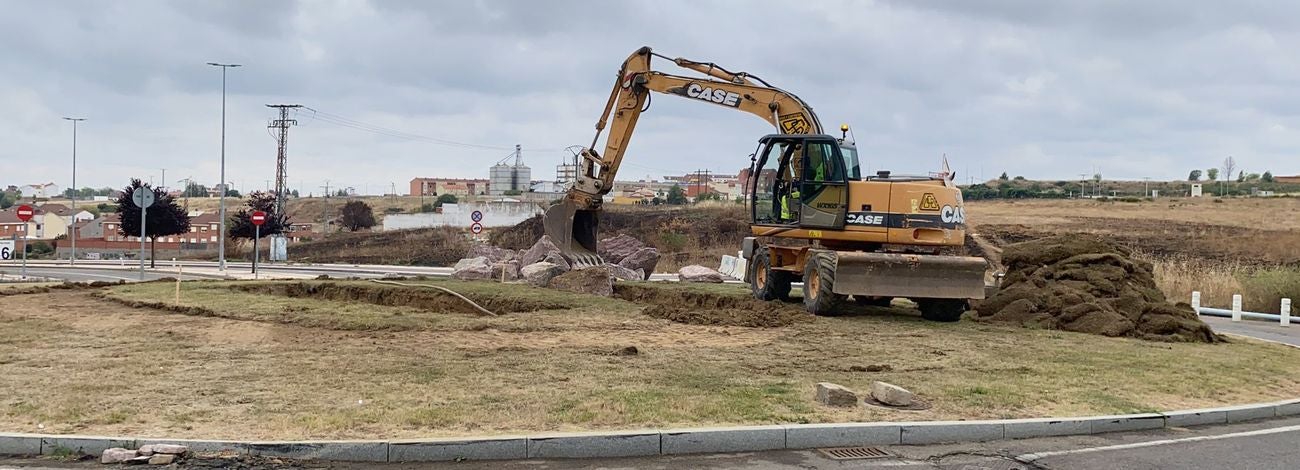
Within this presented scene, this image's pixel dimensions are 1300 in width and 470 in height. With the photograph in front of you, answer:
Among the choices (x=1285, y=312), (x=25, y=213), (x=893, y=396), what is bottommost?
(x=1285, y=312)

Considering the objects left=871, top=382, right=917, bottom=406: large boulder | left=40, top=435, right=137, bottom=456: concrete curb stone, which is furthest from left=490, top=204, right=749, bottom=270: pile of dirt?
left=40, top=435, right=137, bottom=456: concrete curb stone

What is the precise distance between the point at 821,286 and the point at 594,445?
10514 mm

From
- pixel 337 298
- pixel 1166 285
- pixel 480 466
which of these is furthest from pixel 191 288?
pixel 1166 285

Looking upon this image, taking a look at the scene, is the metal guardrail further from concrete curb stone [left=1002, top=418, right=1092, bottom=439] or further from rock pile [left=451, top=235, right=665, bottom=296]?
concrete curb stone [left=1002, top=418, right=1092, bottom=439]

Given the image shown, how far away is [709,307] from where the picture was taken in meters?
20.5

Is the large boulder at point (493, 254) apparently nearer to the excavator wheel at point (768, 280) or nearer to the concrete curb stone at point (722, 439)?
the excavator wheel at point (768, 280)

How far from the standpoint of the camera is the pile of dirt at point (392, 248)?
56625 millimetres

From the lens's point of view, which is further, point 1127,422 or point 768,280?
point 768,280

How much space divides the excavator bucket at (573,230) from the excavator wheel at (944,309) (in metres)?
9.64

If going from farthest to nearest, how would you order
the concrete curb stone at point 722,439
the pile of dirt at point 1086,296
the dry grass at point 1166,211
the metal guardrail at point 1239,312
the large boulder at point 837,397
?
1. the dry grass at point 1166,211
2. the metal guardrail at point 1239,312
3. the pile of dirt at point 1086,296
4. the large boulder at point 837,397
5. the concrete curb stone at point 722,439

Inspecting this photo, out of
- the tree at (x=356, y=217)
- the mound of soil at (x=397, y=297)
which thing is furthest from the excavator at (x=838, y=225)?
the tree at (x=356, y=217)

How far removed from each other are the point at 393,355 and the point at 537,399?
11.6 ft

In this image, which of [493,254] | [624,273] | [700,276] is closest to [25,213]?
[493,254]

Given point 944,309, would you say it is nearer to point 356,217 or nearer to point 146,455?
point 146,455
